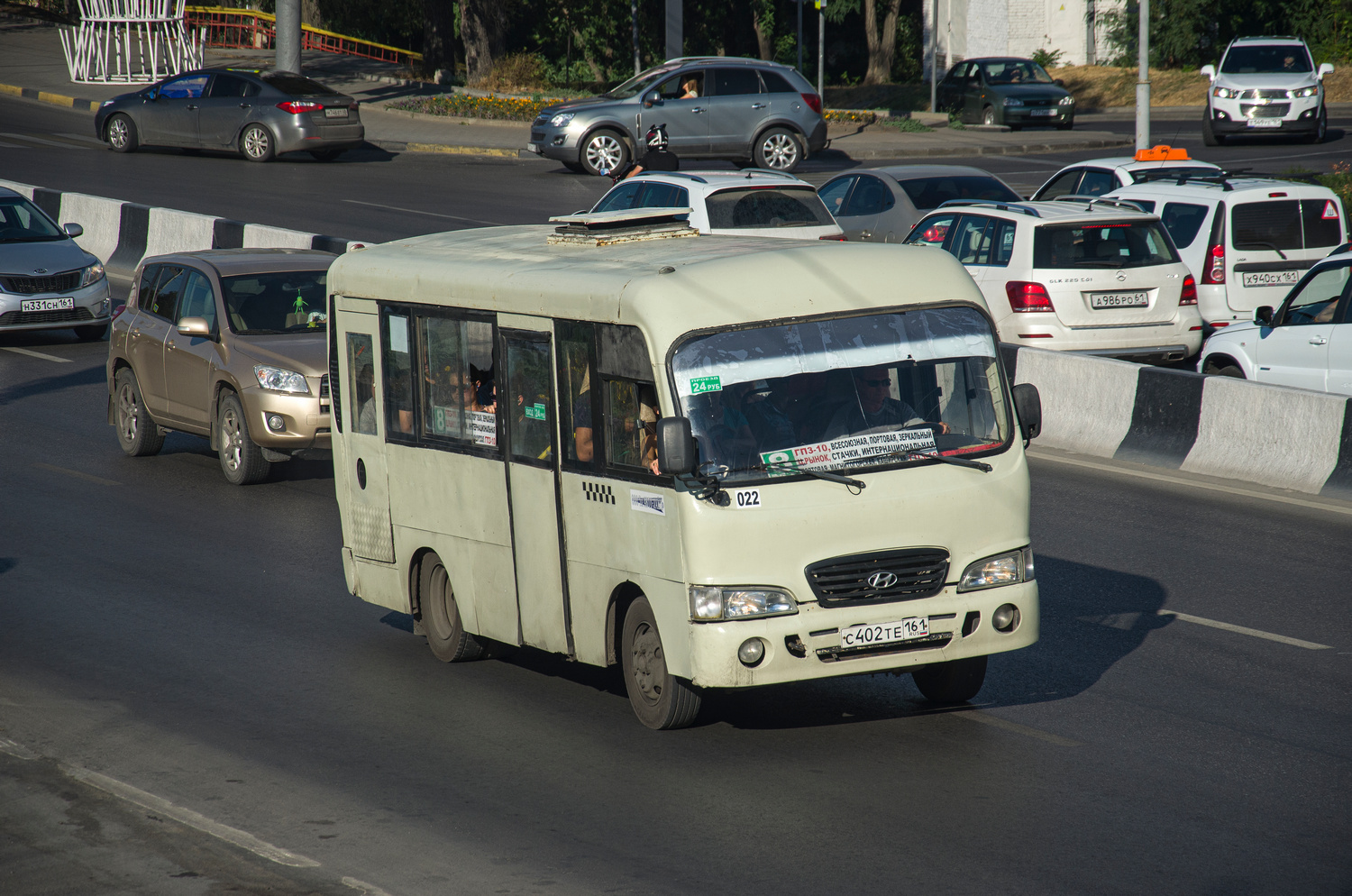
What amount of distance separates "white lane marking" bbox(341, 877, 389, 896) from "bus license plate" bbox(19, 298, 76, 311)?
14776 mm

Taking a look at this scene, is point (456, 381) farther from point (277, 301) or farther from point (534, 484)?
point (277, 301)

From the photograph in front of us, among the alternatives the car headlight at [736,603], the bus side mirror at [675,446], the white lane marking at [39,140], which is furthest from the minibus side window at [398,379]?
the white lane marking at [39,140]

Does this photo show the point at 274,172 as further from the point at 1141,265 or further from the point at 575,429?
the point at 575,429

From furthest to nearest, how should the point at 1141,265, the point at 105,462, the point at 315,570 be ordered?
the point at 1141,265, the point at 105,462, the point at 315,570

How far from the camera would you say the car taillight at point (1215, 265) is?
16516 millimetres

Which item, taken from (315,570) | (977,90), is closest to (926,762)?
(315,570)

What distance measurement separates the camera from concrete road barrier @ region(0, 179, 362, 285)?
22.7 meters

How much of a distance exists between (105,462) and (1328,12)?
4343 cm

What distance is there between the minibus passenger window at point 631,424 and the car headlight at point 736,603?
0.60 meters

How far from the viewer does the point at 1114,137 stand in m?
36.9

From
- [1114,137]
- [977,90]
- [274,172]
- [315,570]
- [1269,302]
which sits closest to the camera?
[315,570]

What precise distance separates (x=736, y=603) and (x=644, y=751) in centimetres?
89

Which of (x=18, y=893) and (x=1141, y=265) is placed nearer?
(x=18, y=893)

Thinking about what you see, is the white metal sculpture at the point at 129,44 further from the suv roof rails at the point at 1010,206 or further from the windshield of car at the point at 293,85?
the suv roof rails at the point at 1010,206
